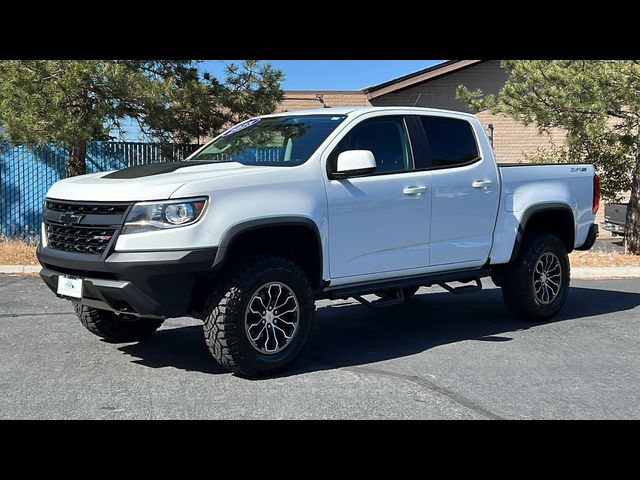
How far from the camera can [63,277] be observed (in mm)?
5594

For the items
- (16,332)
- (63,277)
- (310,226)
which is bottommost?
(16,332)

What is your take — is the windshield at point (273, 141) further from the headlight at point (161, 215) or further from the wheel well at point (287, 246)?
the headlight at point (161, 215)

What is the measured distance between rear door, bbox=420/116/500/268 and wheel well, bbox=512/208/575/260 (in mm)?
723

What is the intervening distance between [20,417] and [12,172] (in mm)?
10395

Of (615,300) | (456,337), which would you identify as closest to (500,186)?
(456,337)

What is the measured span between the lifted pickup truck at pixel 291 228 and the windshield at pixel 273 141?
17 millimetres

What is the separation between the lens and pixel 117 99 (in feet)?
40.1

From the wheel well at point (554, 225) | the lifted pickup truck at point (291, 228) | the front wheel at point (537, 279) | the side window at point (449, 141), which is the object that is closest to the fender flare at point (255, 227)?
the lifted pickup truck at point (291, 228)

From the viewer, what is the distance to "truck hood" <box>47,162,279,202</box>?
5.20 meters

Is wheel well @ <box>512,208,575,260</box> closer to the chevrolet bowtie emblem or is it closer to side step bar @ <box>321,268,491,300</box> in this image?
side step bar @ <box>321,268,491,300</box>

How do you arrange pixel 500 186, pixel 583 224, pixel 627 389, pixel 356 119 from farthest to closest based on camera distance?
pixel 583 224 < pixel 500 186 < pixel 356 119 < pixel 627 389

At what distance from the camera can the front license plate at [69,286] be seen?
17.8 feet
